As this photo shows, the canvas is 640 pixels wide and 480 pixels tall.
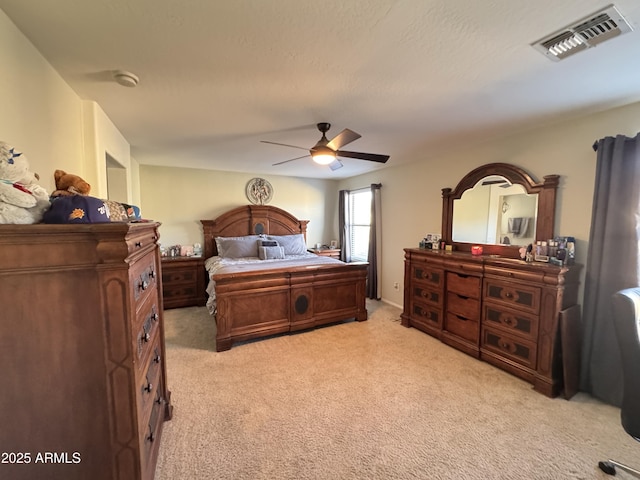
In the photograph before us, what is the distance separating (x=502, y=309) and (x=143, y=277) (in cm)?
292

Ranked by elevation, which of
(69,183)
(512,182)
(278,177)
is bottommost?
(69,183)

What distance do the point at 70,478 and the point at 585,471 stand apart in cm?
255

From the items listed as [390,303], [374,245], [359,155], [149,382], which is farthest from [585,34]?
[390,303]

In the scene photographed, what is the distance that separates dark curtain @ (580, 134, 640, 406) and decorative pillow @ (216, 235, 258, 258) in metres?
4.17

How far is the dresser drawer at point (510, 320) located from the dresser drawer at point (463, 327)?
5.2 inches

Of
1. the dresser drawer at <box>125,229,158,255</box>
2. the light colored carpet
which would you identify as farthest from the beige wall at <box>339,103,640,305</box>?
the dresser drawer at <box>125,229,158,255</box>

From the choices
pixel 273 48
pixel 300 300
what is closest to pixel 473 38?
pixel 273 48

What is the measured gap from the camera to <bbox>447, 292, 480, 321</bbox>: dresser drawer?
2850 mm

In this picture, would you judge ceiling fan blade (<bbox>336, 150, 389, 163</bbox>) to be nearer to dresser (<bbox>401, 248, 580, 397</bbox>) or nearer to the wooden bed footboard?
dresser (<bbox>401, 248, 580, 397</bbox>)

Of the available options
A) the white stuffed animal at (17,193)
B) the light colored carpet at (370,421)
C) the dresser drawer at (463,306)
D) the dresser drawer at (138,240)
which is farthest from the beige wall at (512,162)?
the white stuffed animal at (17,193)

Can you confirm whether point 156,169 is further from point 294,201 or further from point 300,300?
point 300,300

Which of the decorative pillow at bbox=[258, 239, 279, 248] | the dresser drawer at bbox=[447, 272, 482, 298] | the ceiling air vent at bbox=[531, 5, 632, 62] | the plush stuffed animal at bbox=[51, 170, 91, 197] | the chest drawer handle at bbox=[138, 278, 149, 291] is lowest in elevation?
the dresser drawer at bbox=[447, 272, 482, 298]

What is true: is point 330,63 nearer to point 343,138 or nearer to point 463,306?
point 343,138

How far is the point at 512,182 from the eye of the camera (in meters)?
2.91
